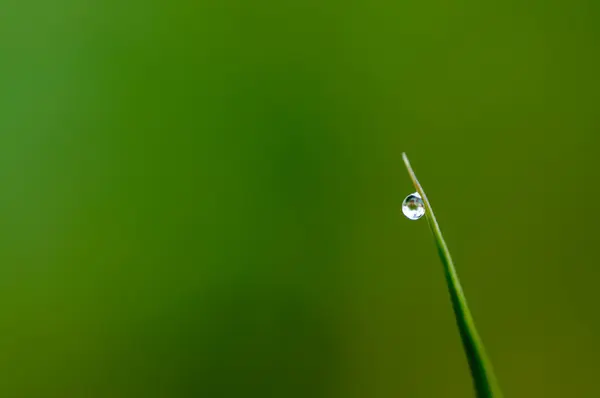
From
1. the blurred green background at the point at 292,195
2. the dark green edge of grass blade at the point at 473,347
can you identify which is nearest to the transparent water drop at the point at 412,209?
the dark green edge of grass blade at the point at 473,347

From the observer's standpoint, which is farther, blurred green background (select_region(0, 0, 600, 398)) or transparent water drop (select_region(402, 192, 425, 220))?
blurred green background (select_region(0, 0, 600, 398))

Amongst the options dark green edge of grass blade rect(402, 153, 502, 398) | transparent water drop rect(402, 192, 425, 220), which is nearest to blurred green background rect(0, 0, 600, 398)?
transparent water drop rect(402, 192, 425, 220)

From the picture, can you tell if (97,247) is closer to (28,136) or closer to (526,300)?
(28,136)

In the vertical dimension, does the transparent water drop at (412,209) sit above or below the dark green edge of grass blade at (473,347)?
above

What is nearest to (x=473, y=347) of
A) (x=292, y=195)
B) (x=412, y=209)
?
(x=412, y=209)

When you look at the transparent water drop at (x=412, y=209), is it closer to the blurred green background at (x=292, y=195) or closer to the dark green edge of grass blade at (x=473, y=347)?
the dark green edge of grass blade at (x=473, y=347)

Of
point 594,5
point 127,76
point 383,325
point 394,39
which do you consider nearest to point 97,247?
point 127,76

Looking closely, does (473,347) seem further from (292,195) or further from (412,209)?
(292,195)

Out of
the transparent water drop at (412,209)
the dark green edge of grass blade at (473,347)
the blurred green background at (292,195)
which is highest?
the blurred green background at (292,195)

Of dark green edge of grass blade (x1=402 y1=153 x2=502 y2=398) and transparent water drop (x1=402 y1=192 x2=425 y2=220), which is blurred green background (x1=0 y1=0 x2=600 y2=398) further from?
Answer: dark green edge of grass blade (x1=402 y1=153 x2=502 y2=398)
